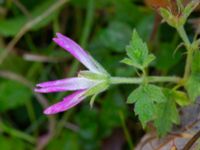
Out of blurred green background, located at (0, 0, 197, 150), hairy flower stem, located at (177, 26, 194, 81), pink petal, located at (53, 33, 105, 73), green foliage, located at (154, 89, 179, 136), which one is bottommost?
green foliage, located at (154, 89, 179, 136)

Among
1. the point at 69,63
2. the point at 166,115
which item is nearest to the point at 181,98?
the point at 166,115

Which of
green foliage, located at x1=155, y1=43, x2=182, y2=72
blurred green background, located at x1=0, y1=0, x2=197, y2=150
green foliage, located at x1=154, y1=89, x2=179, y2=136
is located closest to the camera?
green foliage, located at x1=154, y1=89, x2=179, y2=136

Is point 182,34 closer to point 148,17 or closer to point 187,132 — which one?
point 187,132

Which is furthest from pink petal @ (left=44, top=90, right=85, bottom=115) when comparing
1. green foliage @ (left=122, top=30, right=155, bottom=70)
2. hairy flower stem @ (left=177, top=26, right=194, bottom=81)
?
hairy flower stem @ (left=177, top=26, right=194, bottom=81)

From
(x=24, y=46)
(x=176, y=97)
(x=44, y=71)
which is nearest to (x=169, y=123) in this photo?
(x=176, y=97)

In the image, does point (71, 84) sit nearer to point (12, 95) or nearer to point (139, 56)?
point (139, 56)

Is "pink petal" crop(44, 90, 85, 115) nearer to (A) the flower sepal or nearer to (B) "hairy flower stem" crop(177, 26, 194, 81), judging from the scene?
(A) the flower sepal
